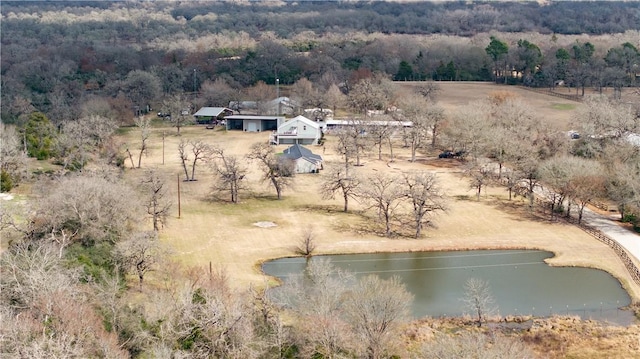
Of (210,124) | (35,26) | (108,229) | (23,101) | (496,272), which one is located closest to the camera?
(108,229)

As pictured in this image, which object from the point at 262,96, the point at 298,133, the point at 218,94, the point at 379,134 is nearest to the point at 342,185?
the point at 379,134

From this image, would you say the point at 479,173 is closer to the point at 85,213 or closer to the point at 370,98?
the point at 85,213

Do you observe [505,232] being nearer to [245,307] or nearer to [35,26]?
[245,307]

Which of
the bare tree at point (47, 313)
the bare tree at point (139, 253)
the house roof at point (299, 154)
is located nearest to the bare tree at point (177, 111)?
the house roof at point (299, 154)

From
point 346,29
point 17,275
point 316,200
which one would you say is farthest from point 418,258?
point 346,29

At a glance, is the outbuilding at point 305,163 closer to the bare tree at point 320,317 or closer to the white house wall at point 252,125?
the white house wall at point 252,125

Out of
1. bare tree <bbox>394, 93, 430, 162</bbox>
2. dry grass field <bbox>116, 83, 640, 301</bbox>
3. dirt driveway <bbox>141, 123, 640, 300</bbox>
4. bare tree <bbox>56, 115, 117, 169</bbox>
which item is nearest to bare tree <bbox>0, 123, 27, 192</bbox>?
bare tree <bbox>56, 115, 117, 169</bbox>
